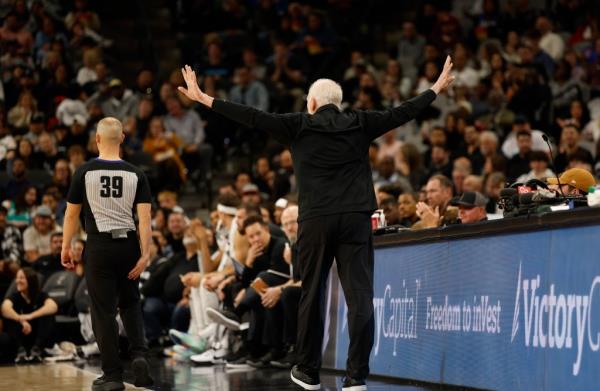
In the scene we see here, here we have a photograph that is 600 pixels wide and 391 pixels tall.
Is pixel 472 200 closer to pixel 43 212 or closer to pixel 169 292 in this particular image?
pixel 169 292

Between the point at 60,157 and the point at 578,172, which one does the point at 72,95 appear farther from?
the point at 578,172

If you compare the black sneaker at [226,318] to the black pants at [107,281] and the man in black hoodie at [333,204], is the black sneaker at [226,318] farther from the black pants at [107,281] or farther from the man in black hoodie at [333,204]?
the man in black hoodie at [333,204]

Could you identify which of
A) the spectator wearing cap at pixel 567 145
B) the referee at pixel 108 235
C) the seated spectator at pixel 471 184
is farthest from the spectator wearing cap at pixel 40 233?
the referee at pixel 108 235

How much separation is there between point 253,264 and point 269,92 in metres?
8.96

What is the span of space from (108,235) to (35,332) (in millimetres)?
6327

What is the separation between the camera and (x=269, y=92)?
2092 cm

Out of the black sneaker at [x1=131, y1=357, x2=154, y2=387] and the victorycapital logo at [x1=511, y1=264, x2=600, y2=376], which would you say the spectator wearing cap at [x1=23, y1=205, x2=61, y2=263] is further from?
the victorycapital logo at [x1=511, y1=264, x2=600, y2=376]

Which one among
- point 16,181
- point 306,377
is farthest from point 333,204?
point 16,181

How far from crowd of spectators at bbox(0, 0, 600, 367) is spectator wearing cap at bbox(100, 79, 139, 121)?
0.08ft

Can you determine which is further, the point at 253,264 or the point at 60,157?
the point at 60,157

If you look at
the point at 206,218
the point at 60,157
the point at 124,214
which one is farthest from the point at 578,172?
the point at 60,157

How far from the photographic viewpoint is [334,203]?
7715mm

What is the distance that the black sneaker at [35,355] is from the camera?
14.2 m

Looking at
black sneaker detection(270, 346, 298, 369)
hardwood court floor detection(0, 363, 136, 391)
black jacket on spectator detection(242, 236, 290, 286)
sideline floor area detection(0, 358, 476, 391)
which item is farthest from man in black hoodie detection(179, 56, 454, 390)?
black jacket on spectator detection(242, 236, 290, 286)
